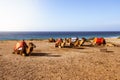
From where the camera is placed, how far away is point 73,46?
2839cm

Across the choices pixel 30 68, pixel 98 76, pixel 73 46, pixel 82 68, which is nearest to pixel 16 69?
pixel 30 68

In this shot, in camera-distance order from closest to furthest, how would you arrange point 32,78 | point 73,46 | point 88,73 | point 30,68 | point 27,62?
point 32,78 < point 88,73 < point 30,68 < point 27,62 < point 73,46

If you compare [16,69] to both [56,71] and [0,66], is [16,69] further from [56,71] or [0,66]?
[56,71]

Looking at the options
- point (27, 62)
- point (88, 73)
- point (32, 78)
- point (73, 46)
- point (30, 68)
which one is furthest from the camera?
point (73, 46)

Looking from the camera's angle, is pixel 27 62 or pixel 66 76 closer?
pixel 66 76

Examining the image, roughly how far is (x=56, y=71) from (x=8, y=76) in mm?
3174

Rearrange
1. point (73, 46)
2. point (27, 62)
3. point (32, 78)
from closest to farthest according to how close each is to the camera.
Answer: point (32, 78)
point (27, 62)
point (73, 46)

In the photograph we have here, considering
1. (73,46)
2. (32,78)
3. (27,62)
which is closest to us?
(32,78)

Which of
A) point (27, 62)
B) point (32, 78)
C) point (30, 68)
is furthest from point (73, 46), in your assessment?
point (32, 78)

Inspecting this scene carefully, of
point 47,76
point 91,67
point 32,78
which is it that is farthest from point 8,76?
point 91,67

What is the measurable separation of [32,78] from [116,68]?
6.28 m

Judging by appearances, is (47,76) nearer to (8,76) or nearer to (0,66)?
(8,76)

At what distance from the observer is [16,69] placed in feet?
46.2

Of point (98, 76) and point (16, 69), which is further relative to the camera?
point (16, 69)
